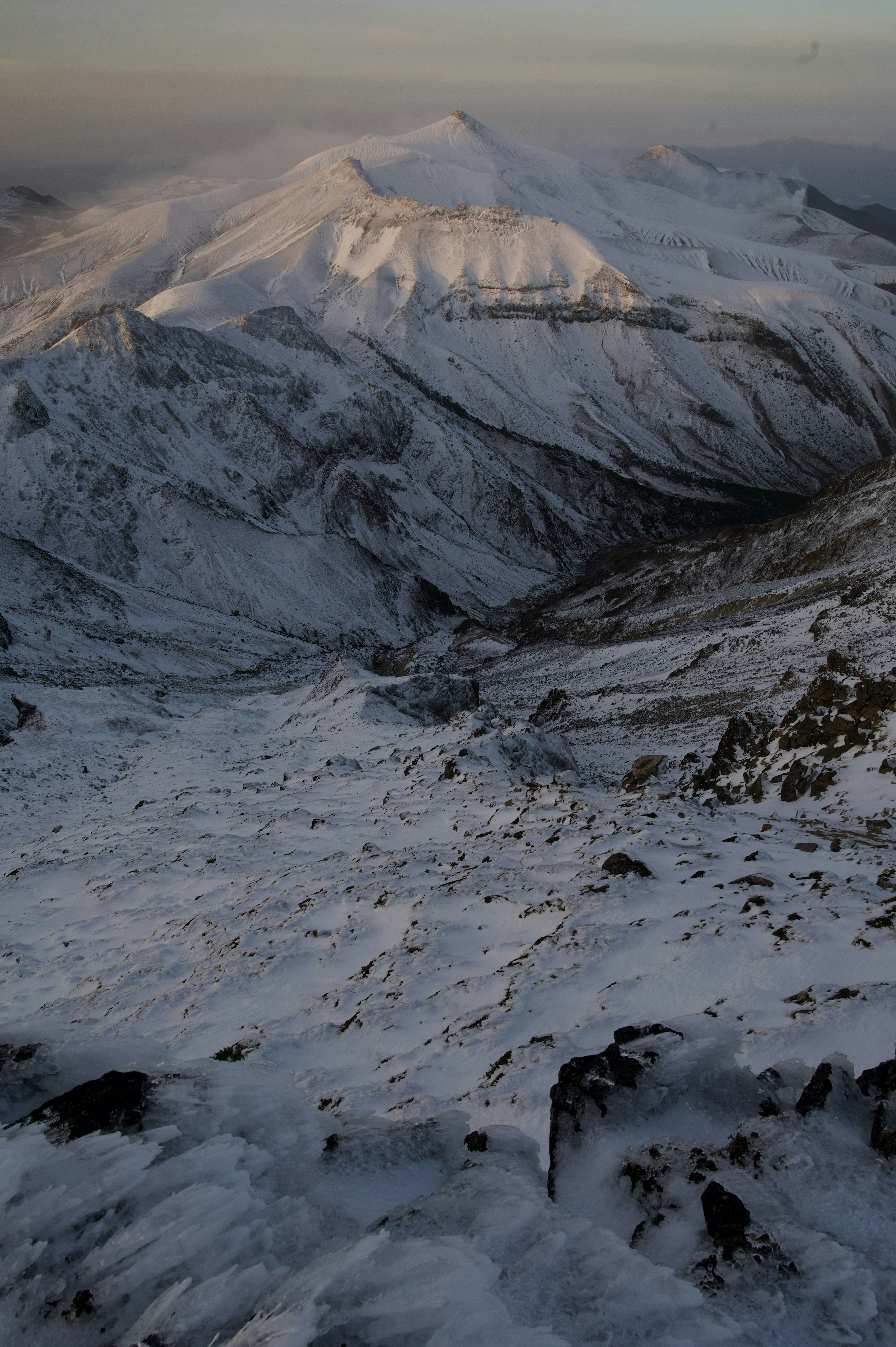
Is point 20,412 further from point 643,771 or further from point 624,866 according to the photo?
point 624,866

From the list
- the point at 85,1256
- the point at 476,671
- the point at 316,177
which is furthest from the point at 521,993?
the point at 316,177

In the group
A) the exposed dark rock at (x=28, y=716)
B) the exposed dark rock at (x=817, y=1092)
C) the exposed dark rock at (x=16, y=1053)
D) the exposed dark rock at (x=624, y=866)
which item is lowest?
the exposed dark rock at (x=28, y=716)

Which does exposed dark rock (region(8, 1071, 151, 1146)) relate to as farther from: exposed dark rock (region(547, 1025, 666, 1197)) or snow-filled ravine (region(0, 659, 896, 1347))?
exposed dark rock (region(547, 1025, 666, 1197))

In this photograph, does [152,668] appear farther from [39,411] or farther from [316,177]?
[316,177]

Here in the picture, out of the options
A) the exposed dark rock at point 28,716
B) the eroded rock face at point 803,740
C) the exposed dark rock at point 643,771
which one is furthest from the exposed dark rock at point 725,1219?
the exposed dark rock at point 28,716

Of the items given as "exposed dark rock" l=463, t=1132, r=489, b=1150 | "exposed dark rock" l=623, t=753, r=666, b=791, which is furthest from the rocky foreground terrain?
"exposed dark rock" l=623, t=753, r=666, b=791

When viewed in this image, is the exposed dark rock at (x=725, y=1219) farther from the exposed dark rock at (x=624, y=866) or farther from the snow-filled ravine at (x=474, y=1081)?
the exposed dark rock at (x=624, y=866)
